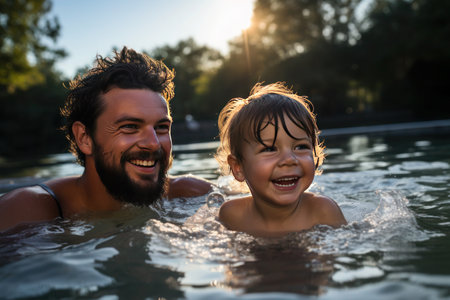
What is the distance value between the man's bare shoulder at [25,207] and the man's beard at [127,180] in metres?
0.46

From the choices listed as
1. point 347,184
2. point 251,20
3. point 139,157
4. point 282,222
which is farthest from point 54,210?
point 251,20

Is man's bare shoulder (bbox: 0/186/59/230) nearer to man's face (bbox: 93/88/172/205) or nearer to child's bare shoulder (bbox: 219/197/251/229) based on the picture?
man's face (bbox: 93/88/172/205)

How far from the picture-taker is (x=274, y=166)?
2.84 metres

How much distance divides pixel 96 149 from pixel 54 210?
0.58 meters

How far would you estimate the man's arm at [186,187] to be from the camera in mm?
4533

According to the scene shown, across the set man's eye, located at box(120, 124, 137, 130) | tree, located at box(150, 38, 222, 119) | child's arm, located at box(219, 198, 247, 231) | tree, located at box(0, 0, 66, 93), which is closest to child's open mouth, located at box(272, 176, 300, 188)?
child's arm, located at box(219, 198, 247, 231)

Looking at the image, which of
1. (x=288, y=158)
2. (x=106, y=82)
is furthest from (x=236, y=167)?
(x=106, y=82)

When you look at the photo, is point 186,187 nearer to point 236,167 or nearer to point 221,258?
point 236,167

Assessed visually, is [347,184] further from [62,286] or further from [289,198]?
[62,286]

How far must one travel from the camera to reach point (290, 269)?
6.70 ft

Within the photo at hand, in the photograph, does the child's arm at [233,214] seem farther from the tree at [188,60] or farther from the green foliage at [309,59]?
the tree at [188,60]

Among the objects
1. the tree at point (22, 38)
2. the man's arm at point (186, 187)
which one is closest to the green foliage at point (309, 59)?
the tree at point (22, 38)

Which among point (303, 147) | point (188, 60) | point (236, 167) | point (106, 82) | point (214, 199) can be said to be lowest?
point (214, 199)

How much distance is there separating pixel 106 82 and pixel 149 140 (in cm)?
64
